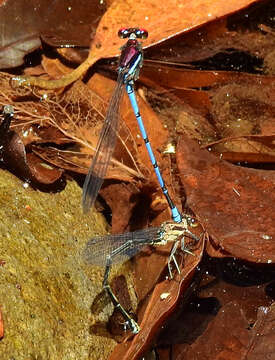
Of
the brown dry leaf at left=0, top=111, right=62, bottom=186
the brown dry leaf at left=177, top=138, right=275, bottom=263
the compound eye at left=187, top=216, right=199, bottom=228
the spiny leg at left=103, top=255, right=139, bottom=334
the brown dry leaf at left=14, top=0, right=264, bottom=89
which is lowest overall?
the spiny leg at left=103, top=255, right=139, bottom=334

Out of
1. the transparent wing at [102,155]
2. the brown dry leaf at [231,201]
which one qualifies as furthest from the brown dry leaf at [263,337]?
the transparent wing at [102,155]

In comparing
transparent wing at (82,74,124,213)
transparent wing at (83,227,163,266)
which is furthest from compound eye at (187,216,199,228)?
transparent wing at (82,74,124,213)

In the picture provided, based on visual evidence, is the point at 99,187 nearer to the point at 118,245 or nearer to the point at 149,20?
the point at 118,245

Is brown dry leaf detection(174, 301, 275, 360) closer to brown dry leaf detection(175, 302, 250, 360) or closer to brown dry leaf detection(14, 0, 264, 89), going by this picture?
brown dry leaf detection(175, 302, 250, 360)

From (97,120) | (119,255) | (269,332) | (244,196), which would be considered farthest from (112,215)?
(269,332)

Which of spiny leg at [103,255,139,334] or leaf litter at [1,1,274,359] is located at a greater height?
leaf litter at [1,1,274,359]
